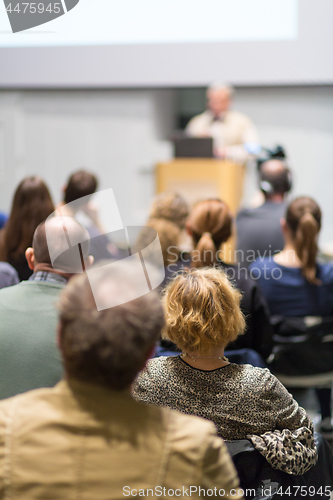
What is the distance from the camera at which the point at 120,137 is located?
220 inches

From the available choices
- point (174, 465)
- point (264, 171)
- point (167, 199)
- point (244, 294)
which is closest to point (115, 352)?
point (174, 465)

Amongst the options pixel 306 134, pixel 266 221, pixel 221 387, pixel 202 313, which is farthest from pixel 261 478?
pixel 306 134

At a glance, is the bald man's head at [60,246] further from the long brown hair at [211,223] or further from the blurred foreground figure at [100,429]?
the blurred foreground figure at [100,429]

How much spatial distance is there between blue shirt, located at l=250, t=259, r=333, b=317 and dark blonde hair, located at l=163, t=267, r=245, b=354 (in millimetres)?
985

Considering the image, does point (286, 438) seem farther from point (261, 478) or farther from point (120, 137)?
point (120, 137)

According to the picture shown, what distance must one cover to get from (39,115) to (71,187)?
3.09 m

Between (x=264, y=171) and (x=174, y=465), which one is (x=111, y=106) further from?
(x=174, y=465)

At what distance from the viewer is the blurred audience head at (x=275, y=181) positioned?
9.37 feet

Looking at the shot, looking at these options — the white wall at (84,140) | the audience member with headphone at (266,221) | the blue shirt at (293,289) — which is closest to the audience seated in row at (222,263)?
the blue shirt at (293,289)

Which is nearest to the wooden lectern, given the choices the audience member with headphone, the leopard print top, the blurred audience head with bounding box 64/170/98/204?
the audience member with headphone

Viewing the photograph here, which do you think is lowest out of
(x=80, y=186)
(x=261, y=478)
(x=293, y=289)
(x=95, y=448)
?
(x=293, y=289)

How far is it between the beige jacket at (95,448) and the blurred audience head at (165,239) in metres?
1.34

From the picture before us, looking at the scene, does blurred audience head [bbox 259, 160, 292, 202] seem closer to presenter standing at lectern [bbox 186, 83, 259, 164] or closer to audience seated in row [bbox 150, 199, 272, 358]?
audience seated in row [bbox 150, 199, 272, 358]

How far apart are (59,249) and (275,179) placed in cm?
172
